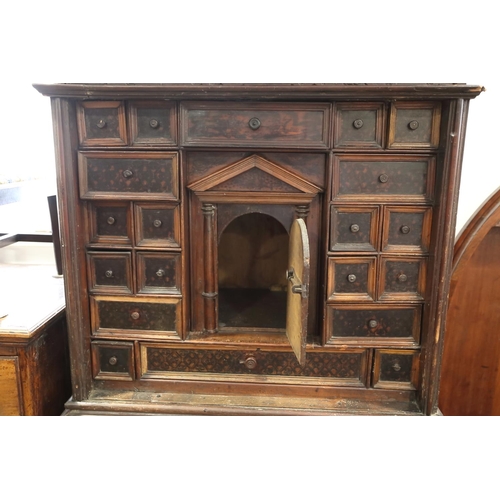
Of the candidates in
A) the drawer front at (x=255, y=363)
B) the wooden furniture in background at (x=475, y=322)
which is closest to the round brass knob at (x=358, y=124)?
the wooden furniture in background at (x=475, y=322)

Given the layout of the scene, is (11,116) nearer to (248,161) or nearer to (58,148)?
(58,148)

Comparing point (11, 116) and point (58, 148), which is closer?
point (58, 148)

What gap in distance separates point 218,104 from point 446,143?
35.1 inches

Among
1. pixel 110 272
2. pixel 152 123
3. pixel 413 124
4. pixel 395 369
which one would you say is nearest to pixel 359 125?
pixel 413 124

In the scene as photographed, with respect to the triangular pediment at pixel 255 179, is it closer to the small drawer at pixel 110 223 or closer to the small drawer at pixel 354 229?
the small drawer at pixel 354 229

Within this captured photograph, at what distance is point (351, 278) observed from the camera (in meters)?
1.79

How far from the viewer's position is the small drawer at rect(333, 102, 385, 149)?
5.41 ft

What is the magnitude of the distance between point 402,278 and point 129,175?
1.21 metres

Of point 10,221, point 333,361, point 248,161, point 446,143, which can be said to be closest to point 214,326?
point 333,361

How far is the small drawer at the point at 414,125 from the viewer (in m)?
1.64

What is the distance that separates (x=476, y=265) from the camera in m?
2.14

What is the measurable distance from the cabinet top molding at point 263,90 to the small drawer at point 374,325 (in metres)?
0.86

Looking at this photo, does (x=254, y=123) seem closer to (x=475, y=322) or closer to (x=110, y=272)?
(x=110, y=272)

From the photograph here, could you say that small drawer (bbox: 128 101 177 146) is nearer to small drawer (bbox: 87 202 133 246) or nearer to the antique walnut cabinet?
the antique walnut cabinet
